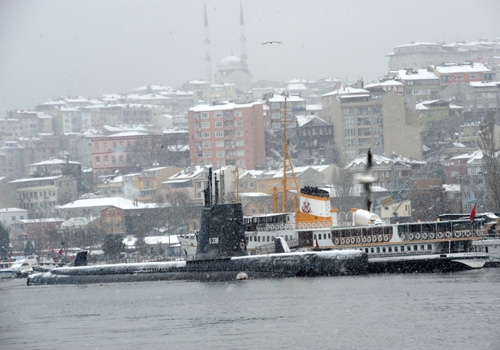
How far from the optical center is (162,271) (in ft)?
147

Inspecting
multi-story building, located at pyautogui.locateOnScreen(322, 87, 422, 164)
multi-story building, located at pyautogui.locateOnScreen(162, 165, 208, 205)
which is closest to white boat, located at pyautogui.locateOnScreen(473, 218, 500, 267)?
multi-story building, located at pyautogui.locateOnScreen(162, 165, 208, 205)

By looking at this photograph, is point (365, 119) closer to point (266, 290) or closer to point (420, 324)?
point (266, 290)

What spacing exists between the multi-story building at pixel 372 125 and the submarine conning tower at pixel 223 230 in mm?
63513

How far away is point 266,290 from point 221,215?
498cm

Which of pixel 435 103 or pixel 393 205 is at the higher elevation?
pixel 435 103

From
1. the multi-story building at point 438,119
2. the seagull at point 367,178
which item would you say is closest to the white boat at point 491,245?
the seagull at point 367,178

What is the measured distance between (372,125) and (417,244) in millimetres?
65498

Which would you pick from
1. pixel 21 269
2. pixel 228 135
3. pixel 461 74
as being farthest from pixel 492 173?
pixel 461 74

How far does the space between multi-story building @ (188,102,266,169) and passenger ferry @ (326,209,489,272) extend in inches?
2654

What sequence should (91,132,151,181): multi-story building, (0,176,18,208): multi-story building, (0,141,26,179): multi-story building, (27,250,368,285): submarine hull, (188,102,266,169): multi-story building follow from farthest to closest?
(0,141,26,179): multi-story building, (91,132,151,181): multi-story building, (188,102,266,169): multi-story building, (0,176,18,208): multi-story building, (27,250,368,285): submarine hull

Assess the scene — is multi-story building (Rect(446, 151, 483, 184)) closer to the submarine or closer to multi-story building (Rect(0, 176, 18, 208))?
the submarine

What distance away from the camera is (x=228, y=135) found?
376ft

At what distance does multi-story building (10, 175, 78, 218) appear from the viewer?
111 metres

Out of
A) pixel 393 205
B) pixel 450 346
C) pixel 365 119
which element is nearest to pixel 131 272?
pixel 450 346
